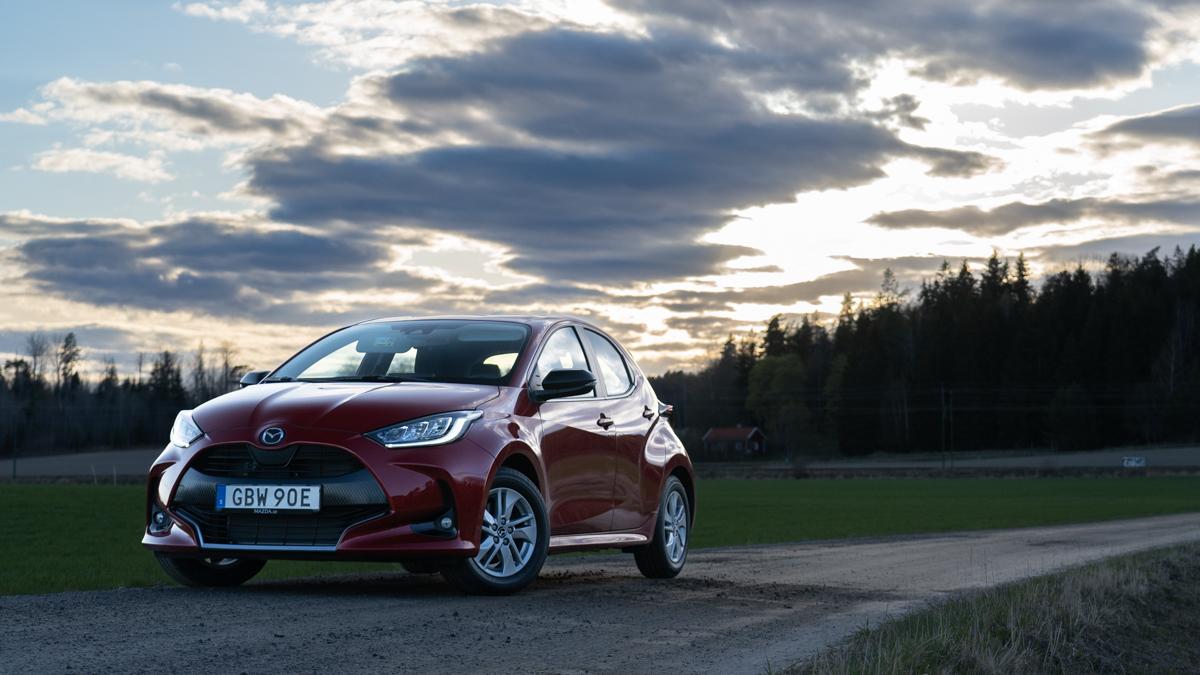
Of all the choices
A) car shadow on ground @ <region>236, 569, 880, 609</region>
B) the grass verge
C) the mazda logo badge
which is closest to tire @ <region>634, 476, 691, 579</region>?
car shadow on ground @ <region>236, 569, 880, 609</region>

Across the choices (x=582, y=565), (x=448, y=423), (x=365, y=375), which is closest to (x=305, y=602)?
(x=448, y=423)

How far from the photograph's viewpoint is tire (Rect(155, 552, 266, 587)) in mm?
9008

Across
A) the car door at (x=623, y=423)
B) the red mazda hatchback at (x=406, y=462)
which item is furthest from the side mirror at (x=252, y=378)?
the car door at (x=623, y=423)

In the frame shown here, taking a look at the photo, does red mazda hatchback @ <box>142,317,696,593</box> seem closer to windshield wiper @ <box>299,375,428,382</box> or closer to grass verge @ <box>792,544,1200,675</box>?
windshield wiper @ <box>299,375,428,382</box>

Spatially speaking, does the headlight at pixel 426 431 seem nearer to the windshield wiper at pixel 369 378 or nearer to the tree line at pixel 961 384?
the windshield wiper at pixel 369 378

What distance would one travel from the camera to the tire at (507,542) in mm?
8664

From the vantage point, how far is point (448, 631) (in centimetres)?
718

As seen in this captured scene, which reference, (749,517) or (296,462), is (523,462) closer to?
(296,462)

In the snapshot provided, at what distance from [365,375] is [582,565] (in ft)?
16.9

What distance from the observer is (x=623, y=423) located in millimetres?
10609

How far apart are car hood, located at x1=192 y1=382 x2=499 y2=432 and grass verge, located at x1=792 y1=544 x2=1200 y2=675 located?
9.29 feet

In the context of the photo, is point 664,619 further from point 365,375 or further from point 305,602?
point 365,375

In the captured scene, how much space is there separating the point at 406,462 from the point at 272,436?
0.78m

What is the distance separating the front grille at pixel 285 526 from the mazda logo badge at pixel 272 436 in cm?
42
